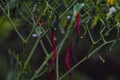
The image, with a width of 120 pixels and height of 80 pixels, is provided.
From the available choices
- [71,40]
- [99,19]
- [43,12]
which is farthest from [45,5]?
[71,40]

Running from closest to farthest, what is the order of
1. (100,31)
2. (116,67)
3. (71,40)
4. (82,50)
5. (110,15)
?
(110,15) → (100,31) → (71,40) → (82,50) → (116,67)

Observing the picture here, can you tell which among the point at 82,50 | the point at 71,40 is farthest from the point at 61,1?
the point at 82,50

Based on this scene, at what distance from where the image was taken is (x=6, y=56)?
311 cm

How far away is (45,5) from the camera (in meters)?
1.60

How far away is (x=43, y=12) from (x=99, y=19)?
0.19 m

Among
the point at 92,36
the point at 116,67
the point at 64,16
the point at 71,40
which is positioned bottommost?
the point at 116,67

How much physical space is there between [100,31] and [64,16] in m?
0.14

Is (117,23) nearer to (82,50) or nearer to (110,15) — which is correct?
(110,15)

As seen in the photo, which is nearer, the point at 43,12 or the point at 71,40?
the point at 43,12

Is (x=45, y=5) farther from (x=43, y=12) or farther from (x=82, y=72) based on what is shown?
(x=82, y=72)

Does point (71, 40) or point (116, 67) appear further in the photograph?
point (116, 67)

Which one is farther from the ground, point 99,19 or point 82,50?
point 99,19

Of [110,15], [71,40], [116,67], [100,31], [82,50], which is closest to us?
[110,15]

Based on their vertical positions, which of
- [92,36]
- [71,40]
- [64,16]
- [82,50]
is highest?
[64,16]
